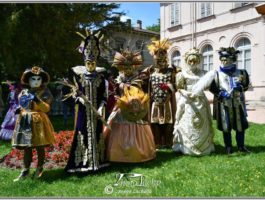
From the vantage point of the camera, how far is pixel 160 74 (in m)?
7.96

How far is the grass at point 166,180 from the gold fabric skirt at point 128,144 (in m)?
0.15

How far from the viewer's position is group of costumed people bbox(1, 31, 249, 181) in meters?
→ 6.07

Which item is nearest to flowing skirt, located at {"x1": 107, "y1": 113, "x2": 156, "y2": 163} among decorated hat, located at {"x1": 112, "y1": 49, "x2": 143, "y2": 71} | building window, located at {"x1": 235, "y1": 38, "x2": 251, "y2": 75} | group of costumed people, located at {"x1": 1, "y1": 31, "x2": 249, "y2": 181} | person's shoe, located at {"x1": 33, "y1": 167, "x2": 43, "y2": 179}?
group of costumed people, located at {"x1": 1, "y1": 31, "x2": 249, "y2": 181}

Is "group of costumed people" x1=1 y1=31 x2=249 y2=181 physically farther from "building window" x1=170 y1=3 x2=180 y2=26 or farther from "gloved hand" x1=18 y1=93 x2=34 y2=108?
"building window" x1=170 y1=3 x2=180 y2=26

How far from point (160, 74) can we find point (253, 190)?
352cm

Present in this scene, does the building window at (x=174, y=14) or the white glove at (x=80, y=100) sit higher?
the building window at (x=174, y=14)

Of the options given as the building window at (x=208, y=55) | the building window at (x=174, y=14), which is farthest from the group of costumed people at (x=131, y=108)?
the building window at (x=174, y=14)

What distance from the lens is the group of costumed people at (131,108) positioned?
6.07m

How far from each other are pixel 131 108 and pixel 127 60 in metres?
0.91

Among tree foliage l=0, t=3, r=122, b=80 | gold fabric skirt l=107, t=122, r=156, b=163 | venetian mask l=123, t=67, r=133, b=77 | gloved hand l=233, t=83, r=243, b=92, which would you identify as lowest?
gold fabric skirt l=107, t=122, r=156, b=163

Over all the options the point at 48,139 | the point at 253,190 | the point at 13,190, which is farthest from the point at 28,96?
the point at 253,190

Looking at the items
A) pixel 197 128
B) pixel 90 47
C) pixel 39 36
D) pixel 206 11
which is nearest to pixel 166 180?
pixel 197 128

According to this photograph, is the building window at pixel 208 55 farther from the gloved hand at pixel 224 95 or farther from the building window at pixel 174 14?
the gloved hand at pixel 224 95

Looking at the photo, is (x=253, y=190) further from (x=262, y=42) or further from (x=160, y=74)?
(x=262, y=42)
